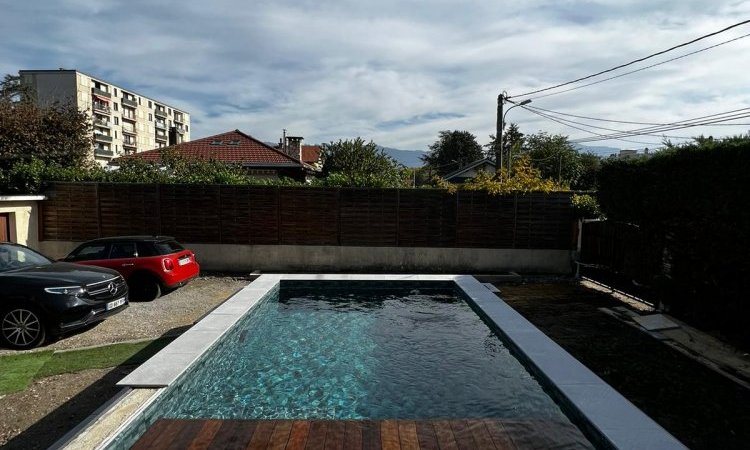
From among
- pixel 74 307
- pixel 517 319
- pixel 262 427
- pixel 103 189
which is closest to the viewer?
pixel 262 427

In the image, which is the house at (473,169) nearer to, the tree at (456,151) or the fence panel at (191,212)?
the tree at (456,151)

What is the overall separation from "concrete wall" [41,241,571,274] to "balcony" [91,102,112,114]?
7311 cm

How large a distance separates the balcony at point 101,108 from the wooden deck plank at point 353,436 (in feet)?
284

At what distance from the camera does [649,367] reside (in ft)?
21.2

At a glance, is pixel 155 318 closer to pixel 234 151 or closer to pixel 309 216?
pixel 309 216

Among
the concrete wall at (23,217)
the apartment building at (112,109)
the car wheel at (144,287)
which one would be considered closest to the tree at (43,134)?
the concrete wall at (23,217)

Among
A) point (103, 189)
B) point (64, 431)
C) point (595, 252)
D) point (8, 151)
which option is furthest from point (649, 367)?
point (8, 151)

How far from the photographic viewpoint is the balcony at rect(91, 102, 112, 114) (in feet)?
244

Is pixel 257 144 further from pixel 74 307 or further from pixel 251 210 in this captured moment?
pixel 74 307

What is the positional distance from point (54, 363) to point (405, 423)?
18.4ft

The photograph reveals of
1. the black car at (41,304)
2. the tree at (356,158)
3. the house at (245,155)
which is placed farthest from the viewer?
the house at (245,155)

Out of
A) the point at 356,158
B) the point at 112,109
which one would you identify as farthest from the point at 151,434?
the point at 112,109

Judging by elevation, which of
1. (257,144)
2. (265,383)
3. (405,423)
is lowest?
(265,383)

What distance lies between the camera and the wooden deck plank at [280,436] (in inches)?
147
